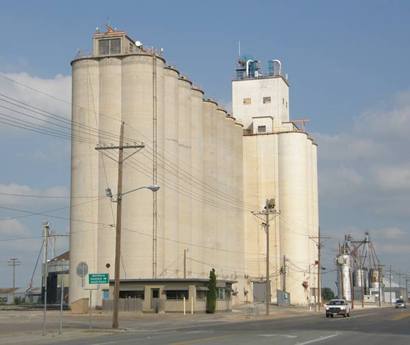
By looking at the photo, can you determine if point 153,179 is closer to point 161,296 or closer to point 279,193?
point 161,296

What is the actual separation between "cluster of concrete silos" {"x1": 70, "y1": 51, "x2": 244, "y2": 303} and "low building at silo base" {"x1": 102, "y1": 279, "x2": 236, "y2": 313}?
2791mm

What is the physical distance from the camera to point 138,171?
84500 millimetres

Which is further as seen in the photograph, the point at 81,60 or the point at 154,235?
the point at 81,60

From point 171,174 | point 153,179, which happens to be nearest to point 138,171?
point 153,179

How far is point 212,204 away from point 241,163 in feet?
58.0

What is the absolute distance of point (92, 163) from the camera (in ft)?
283

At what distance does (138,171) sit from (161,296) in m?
15.2

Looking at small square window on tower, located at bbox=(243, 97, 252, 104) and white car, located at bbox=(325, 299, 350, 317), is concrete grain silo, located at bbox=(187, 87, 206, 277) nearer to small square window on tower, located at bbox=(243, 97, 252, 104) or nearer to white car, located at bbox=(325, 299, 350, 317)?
white car, located at bbox=(325, 299, 350, 317)

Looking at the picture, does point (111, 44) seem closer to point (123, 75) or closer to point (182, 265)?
point (123, 75)

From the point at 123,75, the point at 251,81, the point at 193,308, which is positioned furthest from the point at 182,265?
the point at 251,81

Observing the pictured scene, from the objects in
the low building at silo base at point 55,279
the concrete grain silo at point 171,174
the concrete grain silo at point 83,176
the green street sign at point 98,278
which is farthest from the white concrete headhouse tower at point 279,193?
the green street sign at point 98,278

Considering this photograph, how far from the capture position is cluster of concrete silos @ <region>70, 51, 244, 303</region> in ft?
275

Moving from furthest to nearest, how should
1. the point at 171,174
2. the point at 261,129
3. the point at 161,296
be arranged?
1. the point at 261,129
2. the point at 171,174
3. the point at 161,296

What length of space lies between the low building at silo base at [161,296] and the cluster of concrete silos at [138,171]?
279cm
